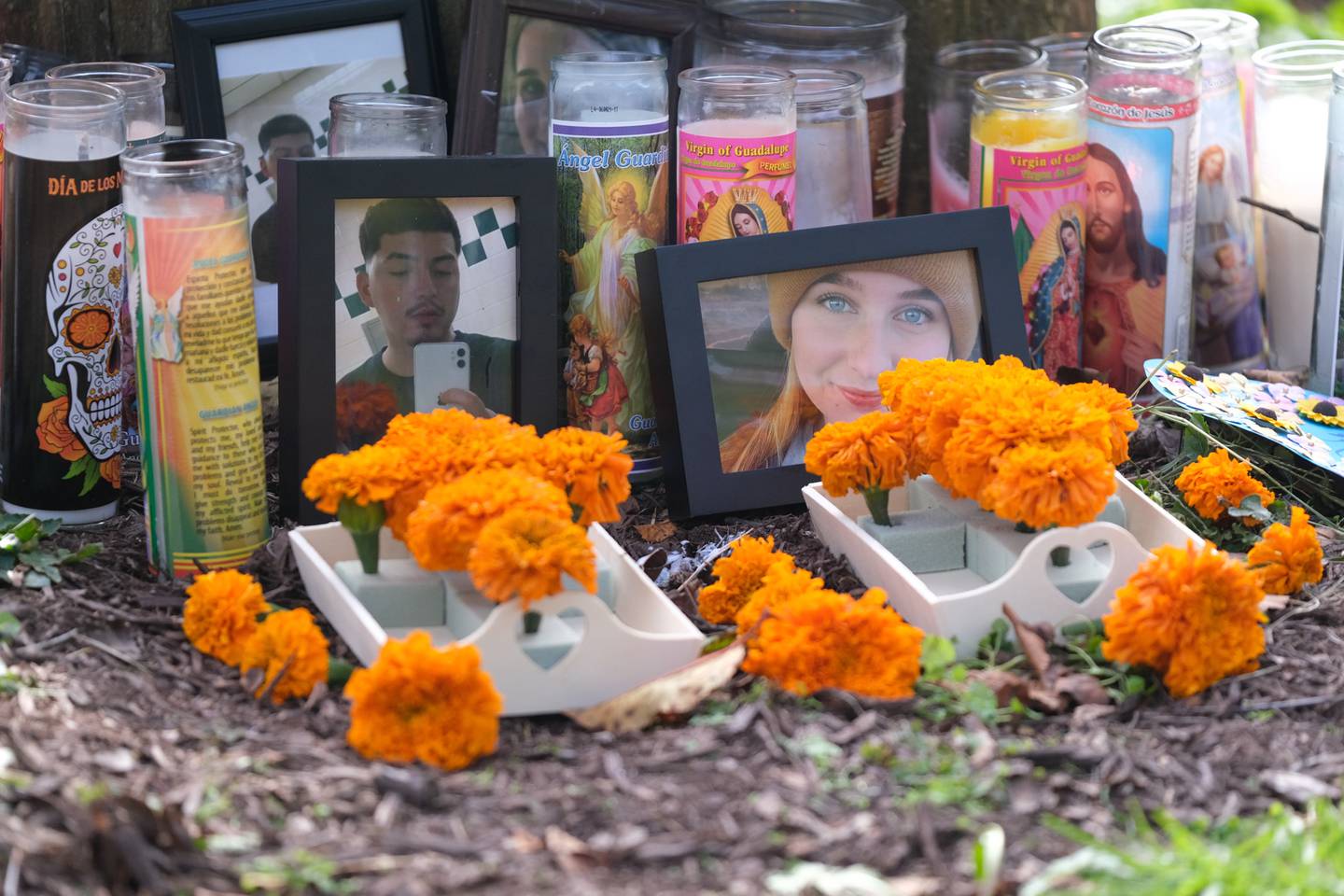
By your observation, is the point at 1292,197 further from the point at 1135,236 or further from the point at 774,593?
the point at 774,593

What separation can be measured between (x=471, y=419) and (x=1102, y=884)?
787 mm

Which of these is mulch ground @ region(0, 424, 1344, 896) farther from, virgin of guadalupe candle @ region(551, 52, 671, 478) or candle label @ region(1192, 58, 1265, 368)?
candle label @ region(1192, 58, 1265, 368)

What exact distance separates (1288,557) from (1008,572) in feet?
1.21

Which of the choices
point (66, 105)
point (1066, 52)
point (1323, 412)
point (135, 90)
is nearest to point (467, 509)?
point (66, 105)

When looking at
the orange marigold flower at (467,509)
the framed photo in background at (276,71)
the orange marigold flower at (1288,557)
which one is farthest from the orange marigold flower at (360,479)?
the orange marigold flower at (1288,557)

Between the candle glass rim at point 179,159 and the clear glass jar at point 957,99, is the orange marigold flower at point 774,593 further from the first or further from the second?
the clear glass jar at point 957,99

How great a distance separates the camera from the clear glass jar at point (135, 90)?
77.8 inches

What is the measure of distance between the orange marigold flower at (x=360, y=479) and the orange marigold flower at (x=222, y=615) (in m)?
0.15

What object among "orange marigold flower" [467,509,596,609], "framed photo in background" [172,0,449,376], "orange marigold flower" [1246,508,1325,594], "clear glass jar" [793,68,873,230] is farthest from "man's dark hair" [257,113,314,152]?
"orange marigold flower" [1246,508,1325,594]

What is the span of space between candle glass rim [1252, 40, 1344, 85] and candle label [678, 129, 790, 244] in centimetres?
86

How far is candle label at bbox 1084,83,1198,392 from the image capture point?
7.34 ft

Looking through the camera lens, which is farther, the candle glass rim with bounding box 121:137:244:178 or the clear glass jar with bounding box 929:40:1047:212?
the clear glass jar with bounding box 929:40:1047:212

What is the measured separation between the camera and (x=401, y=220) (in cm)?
190

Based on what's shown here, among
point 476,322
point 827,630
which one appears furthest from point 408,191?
point 827,630
